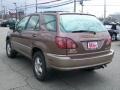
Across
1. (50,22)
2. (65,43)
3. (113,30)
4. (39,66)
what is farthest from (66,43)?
(113,30)

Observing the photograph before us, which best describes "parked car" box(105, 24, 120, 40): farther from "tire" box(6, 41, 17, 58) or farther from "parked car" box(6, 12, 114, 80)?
"parked car" box(6, 12, 114, 80)

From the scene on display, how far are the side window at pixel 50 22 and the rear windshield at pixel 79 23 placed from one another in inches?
7.0

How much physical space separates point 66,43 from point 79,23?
752mm

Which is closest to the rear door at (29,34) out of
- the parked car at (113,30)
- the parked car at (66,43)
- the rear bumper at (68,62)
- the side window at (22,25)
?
the parked car at (66,43)

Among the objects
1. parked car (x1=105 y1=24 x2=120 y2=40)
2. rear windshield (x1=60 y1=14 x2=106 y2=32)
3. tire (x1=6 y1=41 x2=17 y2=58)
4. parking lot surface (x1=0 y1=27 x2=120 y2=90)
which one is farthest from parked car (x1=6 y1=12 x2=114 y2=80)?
parked car (x1=105 y1=24 x2=120 y2=40)

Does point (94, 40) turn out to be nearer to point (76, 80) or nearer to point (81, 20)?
point (81, 20)

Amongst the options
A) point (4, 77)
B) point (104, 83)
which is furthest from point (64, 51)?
point (4, 77)

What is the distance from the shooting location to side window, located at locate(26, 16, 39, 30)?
5.63m

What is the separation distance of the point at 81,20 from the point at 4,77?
97.4 inches

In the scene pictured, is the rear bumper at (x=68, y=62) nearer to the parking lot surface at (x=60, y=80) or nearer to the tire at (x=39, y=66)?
the tire at (x=39, y=66)

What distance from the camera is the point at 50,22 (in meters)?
5.14

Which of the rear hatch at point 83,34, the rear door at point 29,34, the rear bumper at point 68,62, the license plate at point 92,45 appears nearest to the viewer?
the rear bumper at point 68,62

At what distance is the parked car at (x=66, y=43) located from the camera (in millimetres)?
4633

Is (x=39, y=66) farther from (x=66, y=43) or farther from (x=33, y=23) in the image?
(x=33, y=23)
